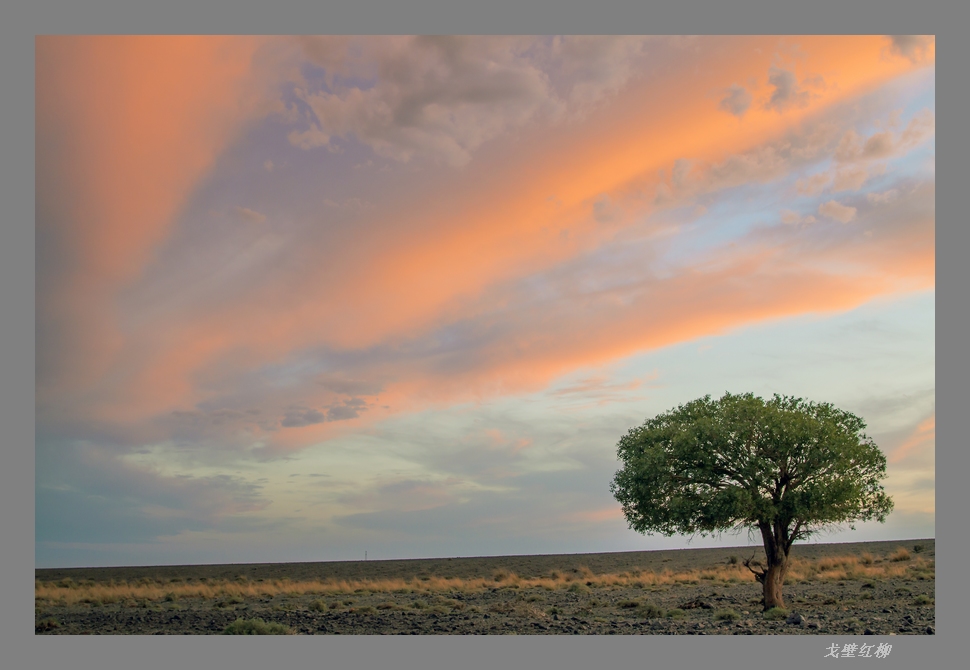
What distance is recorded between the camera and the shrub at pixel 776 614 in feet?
91.4

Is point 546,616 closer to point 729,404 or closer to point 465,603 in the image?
point 465,603

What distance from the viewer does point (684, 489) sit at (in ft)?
96.1

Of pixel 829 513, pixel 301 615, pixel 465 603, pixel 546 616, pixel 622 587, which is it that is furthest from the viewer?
pixel 622 587

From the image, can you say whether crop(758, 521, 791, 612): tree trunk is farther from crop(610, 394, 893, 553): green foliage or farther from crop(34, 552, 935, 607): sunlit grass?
crop(34, 552, 935, 607): sunlit grass

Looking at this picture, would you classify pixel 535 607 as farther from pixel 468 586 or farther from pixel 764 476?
pixel 468 586

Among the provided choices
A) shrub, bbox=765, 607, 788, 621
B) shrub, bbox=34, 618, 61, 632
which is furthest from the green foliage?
shrub, bbox=34, 618, 61, 632

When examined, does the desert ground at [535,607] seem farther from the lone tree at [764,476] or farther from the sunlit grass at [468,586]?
the lone tree at [764,476]

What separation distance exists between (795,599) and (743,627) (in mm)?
10980

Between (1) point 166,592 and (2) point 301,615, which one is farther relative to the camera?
(1) point 166,592

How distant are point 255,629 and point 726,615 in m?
17.8

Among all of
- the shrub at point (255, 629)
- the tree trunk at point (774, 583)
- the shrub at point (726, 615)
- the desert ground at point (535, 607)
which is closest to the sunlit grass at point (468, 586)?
the desert ground at point (535, 607)

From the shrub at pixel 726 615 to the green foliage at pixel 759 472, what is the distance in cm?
312

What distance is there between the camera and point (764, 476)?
28.5m

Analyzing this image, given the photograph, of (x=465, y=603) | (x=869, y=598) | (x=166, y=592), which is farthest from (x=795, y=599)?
(x=166, y=592)
